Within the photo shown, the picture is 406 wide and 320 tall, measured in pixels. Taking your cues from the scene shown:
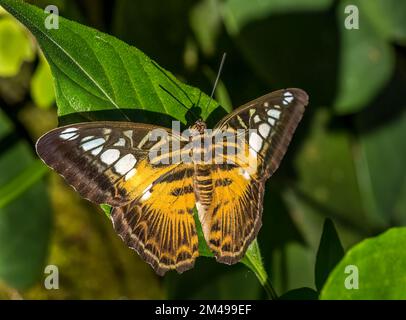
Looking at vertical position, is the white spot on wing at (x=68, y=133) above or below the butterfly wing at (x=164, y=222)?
above

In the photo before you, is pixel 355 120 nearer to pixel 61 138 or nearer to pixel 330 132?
pixel 330 132

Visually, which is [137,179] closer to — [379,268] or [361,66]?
[379,268]

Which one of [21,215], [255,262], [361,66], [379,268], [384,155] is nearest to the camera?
[379,268]

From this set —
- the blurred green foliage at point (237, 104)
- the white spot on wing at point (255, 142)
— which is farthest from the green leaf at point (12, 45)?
the white spot on wing at point (255, 142)

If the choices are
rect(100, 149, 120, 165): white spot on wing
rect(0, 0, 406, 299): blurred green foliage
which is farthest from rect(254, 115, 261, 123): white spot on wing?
rect(0, 0, 406, 299): blurred green foliage

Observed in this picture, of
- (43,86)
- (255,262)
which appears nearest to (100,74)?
(255,262)

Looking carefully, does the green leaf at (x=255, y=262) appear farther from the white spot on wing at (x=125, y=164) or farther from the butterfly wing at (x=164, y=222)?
the white spot on wing at (x=125, y=164)
